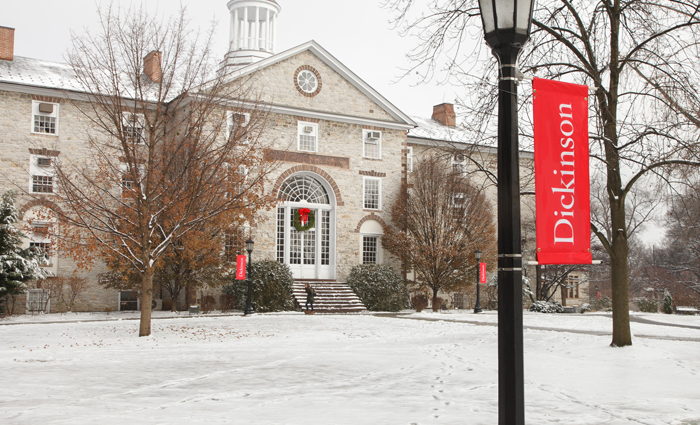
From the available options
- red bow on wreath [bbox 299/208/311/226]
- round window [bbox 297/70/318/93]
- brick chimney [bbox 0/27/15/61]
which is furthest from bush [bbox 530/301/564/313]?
brick chimney [bbox 0/27/15/61]

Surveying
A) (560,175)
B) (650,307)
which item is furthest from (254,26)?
(560,175)

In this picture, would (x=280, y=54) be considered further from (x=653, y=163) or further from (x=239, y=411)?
(x=239, y=411)

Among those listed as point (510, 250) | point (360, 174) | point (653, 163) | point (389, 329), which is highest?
point (360, 174)

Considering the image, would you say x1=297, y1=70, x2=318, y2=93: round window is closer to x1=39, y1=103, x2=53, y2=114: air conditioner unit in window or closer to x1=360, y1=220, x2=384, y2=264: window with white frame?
x1=360, y1=220, x2=384, y2=264: window with white frame

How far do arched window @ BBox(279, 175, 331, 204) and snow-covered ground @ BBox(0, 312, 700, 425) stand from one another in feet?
41.8

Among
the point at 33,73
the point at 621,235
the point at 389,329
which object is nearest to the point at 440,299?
the point at 389,329

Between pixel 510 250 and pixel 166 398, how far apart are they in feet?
17.0

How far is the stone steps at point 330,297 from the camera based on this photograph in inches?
1005

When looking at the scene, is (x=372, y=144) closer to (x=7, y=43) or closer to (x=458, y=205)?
(x=458, y=205)

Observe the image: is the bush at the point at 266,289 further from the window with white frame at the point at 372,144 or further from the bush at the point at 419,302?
the window with white frame at the point at 372,144

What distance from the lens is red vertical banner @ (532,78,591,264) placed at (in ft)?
15.9

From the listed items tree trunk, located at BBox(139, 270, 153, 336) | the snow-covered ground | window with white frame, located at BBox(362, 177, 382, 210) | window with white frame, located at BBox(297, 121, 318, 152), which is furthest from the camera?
window with white frame, located at BBox(362, 177, 382, 210)

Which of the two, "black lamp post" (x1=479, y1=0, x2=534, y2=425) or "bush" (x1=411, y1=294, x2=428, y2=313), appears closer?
"black lamp post" (x1=479, y1=0, x2=534, y2=425)

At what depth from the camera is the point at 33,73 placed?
26375mm
